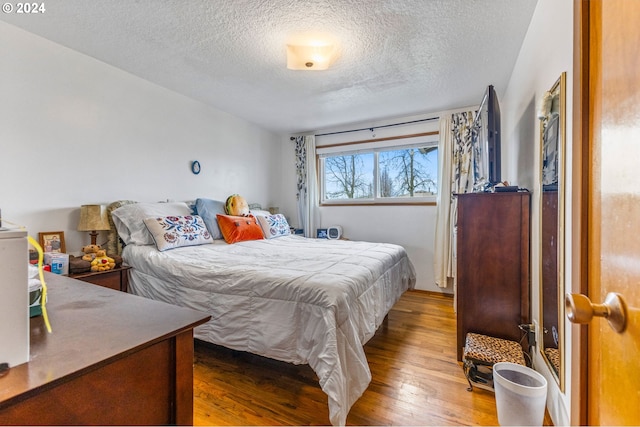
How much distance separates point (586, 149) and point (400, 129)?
337cm

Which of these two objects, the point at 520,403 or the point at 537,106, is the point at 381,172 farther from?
the point at 520,403

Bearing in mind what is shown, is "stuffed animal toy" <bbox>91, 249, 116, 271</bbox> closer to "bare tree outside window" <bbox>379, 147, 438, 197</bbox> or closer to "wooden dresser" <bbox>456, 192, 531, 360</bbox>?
"wooden dresser" <bbox>456, 192, 531, 360</bbox>

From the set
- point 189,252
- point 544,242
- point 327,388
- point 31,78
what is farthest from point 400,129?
point 31,78

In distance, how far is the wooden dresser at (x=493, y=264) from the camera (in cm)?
187

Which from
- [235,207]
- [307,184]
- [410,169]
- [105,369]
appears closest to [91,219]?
[235,207]

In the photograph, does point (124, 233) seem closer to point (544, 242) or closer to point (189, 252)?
point (189, 252)

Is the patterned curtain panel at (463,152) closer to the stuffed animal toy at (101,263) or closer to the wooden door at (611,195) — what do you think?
the wooden door at (611,195)

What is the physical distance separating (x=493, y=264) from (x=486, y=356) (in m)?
0.59

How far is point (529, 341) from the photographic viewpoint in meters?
1.81

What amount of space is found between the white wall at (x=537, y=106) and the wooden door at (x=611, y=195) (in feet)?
0.58

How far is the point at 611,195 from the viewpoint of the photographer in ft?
1.82

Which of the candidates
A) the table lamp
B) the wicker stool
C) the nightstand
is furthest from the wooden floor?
the table lamp

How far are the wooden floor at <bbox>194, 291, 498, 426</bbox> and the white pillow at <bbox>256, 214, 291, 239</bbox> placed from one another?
1378 millimetres

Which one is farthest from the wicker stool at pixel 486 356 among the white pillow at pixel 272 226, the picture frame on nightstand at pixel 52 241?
the picture frame on nightstand at pixel 52 241
